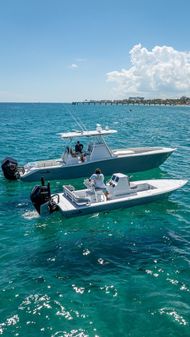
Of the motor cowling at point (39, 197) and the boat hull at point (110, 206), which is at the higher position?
the motor cowling at point (39, 197)

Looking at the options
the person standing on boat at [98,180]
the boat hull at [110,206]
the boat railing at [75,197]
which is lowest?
the boat hull at [110,206]

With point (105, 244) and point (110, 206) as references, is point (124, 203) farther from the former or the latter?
point (105, 244)

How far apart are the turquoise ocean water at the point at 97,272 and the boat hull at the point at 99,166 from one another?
4.90 metres

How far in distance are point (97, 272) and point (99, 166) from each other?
536 inches

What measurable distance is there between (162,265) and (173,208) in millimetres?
6481

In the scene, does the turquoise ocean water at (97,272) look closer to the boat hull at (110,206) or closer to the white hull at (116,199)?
the boat hull at (110,206)

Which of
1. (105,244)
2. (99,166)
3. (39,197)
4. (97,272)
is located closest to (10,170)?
(99,166)

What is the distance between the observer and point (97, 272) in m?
12.4

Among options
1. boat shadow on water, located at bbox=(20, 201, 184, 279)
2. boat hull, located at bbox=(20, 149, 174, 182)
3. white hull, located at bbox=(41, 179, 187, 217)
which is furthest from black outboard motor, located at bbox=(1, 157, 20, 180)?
boat shadow on water, located at bbox=(20, 201, 184, 279)

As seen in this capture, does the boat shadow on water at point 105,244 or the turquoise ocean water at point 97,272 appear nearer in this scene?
the turquoise ocean water at point 97,272

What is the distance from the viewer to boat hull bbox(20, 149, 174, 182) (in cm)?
2484

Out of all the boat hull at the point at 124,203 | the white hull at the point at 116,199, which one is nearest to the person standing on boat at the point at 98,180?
the white hull at the point at 116,199

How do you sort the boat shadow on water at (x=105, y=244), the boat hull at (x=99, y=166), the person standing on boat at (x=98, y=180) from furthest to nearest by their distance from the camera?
the boat hull at (x=99, y=166)
the person standing on boat at (x=98, y=180)
the boat shadow on water at (x=105, y=244)

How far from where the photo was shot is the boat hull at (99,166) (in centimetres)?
2484
